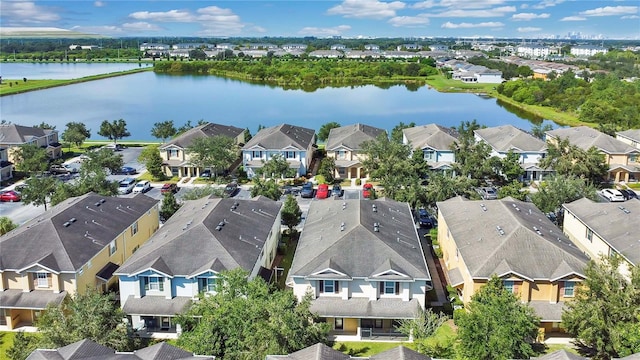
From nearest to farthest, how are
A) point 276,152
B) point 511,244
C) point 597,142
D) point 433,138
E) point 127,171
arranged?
point 511,244
point 597,142
point 276,152
point 433,138
point 127,171

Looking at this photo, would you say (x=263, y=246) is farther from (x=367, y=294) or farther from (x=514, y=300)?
(x=514, y=300)

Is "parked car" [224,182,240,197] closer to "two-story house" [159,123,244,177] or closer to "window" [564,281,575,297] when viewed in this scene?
"two-story house" [159,123,244,177]

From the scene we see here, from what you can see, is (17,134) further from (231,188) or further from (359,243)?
(359,243)

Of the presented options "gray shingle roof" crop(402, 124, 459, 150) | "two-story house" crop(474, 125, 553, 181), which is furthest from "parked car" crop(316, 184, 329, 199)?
"two-story house" crop(474, 125, 553, 181)

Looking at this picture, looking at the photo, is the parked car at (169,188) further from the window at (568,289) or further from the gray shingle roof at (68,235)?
the window at (568,289)

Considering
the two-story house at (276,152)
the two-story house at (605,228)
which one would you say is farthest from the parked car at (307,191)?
the two-story house at (605,228)

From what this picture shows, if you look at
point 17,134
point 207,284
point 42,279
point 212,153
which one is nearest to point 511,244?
point 207,284
